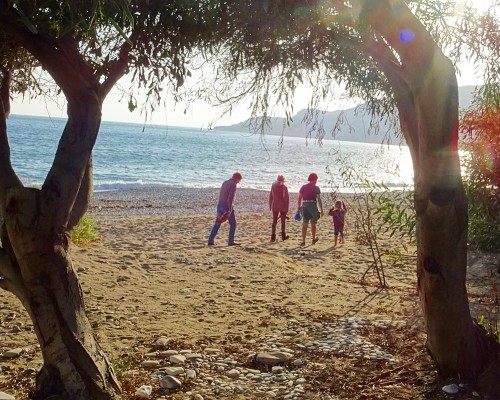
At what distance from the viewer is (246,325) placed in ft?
20.8

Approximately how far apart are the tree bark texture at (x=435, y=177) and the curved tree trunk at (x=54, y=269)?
235 centimetres

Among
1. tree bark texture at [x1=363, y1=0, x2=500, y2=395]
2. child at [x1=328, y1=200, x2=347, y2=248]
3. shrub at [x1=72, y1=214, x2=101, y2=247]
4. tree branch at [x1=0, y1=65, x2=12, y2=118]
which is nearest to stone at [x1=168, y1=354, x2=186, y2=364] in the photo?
tree bark texture at [x1=363, y1=0, x2=500, y2=395]

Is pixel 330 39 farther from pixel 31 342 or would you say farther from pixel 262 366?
pixel 31 342

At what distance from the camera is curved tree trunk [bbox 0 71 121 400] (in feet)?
12.6

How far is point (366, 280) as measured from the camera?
932cm

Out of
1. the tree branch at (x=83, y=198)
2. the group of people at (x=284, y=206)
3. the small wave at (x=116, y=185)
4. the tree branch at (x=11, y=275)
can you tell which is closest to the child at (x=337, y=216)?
the group of people at (x=284, y=206)

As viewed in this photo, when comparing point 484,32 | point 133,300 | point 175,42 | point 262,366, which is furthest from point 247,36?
point 133,300

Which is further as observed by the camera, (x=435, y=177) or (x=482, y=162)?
(x=482, y=162)

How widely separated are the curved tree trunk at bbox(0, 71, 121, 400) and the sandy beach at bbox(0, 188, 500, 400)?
1.45ft

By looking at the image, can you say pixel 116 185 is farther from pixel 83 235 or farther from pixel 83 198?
pixel 83 198

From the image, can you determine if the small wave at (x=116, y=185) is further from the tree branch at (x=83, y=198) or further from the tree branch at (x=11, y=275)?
the tree branch at (x=11, y=275)

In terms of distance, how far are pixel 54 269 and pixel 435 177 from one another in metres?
2.78

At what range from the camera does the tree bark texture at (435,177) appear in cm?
393

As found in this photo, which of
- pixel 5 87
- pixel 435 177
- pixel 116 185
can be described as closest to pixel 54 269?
pixel 5 87
